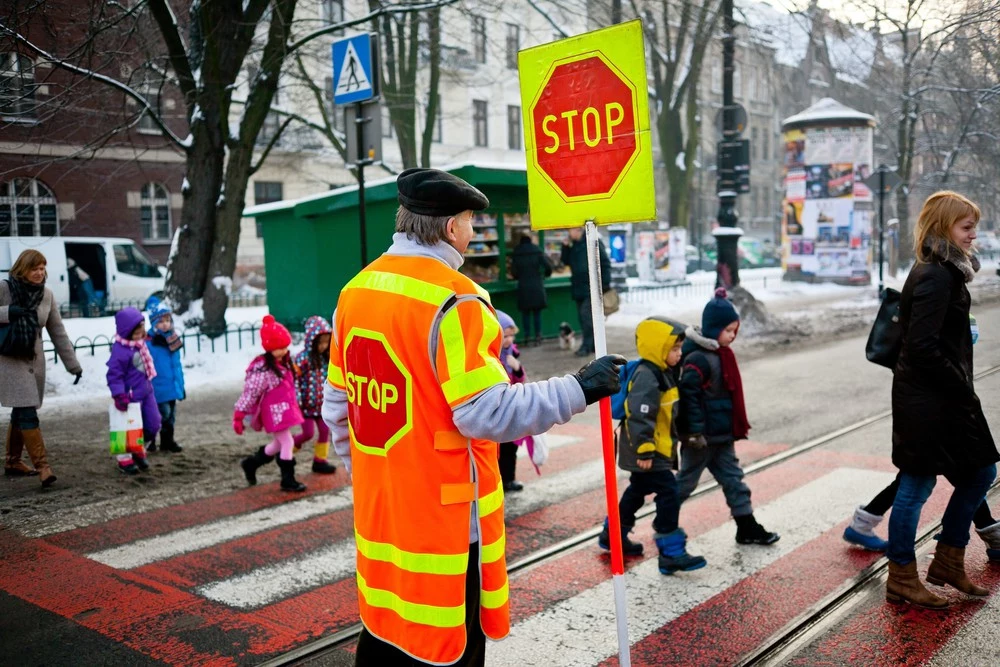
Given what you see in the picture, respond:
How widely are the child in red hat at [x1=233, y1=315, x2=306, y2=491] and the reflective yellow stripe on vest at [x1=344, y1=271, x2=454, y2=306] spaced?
4054 mm

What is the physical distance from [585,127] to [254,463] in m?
4.44

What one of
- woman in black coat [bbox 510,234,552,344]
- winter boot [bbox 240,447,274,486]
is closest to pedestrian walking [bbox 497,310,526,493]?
winter boot [bbox 240,447,274,486]

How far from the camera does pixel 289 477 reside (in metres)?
6.90

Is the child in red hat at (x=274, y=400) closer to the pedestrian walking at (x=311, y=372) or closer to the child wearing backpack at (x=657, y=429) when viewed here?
the pedestrian walking at (x=311, y=372)

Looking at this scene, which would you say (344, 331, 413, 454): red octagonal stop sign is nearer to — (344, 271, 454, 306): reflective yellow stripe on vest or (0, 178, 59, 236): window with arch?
(344, 271, 454, 306): reflective yellow stripe on vest

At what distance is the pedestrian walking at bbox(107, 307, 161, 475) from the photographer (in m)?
7.22

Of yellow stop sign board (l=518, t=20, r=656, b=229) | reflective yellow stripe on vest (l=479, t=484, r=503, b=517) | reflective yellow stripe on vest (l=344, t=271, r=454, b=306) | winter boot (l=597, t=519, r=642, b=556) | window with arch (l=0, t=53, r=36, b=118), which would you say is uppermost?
window with arch (l=0, t=53, r=36, b=118)

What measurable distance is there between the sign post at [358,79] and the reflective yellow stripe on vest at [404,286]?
6994 millimetres

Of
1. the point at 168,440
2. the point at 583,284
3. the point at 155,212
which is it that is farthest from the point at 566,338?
the point at 155,212

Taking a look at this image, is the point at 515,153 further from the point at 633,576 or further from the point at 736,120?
the point at 633,576

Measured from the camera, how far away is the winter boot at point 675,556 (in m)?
5.00

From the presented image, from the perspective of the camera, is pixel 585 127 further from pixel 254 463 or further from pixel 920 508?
pixel 254 463

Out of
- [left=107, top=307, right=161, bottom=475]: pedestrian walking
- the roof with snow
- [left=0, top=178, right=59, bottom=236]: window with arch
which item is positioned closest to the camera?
[left=107, top=307, right=161, bottom=475]: pedestrian walking

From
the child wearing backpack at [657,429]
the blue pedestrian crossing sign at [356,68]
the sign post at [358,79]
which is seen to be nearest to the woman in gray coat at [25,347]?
the sign post at [358,79]
